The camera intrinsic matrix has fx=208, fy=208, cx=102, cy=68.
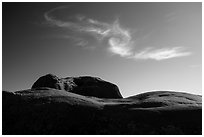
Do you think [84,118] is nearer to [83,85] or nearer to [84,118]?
[84,118]

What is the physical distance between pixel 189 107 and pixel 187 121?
16.9 feet

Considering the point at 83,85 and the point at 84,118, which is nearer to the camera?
the point at 84,118

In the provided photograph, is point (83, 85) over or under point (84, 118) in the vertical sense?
over

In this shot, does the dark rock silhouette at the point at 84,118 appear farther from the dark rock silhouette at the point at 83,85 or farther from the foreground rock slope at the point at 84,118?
the dark rock silhouette at the point at 83,85

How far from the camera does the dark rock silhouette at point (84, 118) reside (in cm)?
2075

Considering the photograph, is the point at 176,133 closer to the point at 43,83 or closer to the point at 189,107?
the point at 189,107

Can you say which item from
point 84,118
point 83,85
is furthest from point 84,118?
point 83,85

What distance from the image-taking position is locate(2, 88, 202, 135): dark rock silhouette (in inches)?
817

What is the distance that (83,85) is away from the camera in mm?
52281

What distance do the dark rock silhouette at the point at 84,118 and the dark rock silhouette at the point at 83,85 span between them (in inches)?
774

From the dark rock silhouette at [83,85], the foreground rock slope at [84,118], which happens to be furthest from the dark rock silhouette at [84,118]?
the dark rock silhouette at [83,85]

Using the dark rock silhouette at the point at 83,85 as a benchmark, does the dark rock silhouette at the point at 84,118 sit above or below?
below

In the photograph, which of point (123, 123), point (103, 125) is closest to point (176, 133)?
point (123, 123)

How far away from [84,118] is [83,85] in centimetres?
3010
